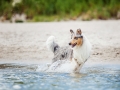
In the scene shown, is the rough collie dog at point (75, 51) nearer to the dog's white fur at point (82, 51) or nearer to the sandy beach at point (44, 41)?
the dog's white fur at point (82, 51)

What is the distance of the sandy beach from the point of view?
12.6 m

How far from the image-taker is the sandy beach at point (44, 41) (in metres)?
12.6

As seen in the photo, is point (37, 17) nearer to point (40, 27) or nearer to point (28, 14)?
point (28, 14)

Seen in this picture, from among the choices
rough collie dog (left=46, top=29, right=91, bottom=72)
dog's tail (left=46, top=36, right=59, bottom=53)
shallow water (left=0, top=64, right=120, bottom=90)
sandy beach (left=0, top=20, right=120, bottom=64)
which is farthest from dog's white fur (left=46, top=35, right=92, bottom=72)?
sandy beach (left=0, top=20, right=120, bottom=64)

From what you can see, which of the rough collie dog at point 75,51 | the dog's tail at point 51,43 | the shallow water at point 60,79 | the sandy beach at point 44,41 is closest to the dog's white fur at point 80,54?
the rough collie dog at point 75,51

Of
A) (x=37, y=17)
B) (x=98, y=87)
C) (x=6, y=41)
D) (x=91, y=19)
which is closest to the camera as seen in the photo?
(x=98, y=87)

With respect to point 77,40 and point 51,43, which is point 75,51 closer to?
point 77,40

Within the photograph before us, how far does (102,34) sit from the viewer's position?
1483 cm

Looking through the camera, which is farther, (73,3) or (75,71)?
(73,3)

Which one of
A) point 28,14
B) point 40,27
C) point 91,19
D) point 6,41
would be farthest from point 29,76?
point 28,14

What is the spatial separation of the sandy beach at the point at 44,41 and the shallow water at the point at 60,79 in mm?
1180

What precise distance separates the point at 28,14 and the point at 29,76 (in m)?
11.9

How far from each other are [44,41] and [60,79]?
194 inches

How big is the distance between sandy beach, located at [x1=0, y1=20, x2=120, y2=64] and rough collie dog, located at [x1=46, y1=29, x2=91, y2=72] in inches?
63.7
